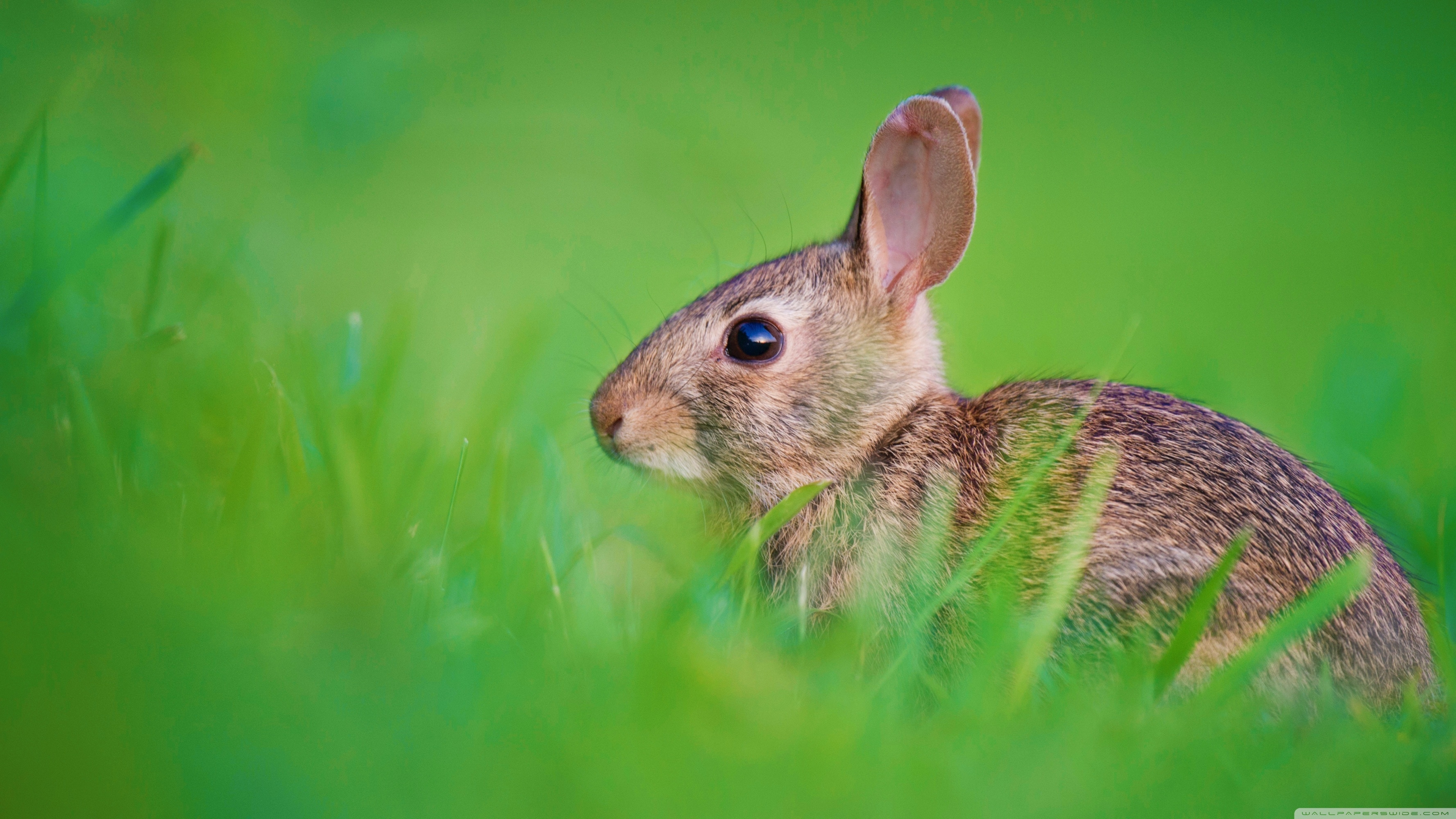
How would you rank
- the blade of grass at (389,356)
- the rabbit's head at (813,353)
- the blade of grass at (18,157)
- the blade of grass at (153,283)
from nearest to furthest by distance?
the blade of grass at (18,157), the blade of grass at (153,283), the blade of grass at (389,356), the rabbit's head at (813,353)

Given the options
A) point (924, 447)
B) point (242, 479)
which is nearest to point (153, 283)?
point (242, 479)

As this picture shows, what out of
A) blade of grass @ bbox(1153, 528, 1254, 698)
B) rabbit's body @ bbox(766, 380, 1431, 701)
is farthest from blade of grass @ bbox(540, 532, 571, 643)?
blade of grass @ bbox(1153, 528, 1254, 698)

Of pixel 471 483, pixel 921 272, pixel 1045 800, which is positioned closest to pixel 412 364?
pixel 471 483

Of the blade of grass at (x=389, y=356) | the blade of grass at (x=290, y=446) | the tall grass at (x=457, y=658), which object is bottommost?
the tall grass at (x=457, y=658)

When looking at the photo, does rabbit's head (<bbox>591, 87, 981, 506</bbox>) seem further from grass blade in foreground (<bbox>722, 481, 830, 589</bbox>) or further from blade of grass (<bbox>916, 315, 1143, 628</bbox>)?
blade of grass (<bbox>916, 315, 1143, 628</bbox>)

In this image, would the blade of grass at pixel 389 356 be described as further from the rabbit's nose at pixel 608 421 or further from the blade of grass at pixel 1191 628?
the blade of grass at pixel 1191 628

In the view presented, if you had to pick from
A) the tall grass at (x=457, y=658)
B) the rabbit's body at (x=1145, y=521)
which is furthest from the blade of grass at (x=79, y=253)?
the rabbit's body at (x=1145, y=521)

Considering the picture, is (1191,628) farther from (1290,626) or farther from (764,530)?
(764,530)
